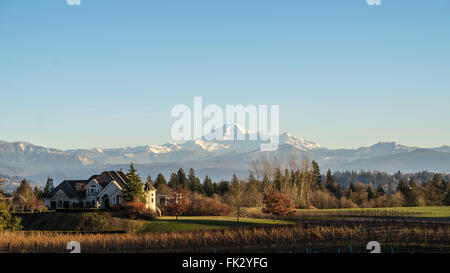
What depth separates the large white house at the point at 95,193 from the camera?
257ft

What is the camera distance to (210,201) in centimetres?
8400

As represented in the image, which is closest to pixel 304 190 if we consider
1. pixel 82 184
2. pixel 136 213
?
pixel 82 184

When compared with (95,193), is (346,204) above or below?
below

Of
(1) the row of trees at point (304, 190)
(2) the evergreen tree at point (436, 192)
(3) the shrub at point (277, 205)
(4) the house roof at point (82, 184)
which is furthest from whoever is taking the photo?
(2) the evergreen tree at point (436, 192)

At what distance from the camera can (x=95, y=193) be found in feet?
266

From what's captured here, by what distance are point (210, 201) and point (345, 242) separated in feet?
144

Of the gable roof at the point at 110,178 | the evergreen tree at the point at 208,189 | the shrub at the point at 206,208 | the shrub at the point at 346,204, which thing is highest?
the gable roof at the point at 110,178

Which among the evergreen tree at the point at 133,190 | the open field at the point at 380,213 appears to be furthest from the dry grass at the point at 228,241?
the open field at the point at 380,213

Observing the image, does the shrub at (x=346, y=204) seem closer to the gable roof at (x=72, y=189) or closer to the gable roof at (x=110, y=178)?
the gable roof at (x=110, y=178)

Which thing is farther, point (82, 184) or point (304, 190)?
point (304, 190)

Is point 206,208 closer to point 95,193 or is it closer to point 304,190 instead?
point 95,193

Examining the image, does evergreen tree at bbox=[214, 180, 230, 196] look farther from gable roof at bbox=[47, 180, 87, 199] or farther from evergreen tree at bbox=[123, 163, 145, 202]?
evergreen tree at bbox=[123, 163, 145, 202]

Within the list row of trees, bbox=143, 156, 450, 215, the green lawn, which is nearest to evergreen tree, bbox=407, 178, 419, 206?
row of trees, bbox=143, 156, 450, 215
